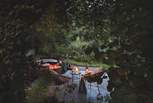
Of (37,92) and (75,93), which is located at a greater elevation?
(37,92)

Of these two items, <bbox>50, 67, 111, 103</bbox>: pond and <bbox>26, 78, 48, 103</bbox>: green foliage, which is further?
<bbox>50, 67, 111, 103</bbox>: pond

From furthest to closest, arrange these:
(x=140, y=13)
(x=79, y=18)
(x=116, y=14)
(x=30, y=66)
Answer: (x=79, y=18) → (x=30, y=66) → (x=116, y=14) → (x=140, y=13)

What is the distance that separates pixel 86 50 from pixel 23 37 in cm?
67

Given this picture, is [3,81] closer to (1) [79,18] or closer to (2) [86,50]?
(2) [86,50]

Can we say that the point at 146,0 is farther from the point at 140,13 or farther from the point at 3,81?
the point at 3,81

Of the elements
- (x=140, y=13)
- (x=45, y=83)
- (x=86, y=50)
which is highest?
(x=140, y=13)

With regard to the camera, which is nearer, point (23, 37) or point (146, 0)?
point (146, 0)

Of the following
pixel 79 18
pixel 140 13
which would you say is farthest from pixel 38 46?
pixel 79 18

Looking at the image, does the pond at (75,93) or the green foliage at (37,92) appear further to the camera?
the pond at (75,93)

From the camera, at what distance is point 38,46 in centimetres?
391

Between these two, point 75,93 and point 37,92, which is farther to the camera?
point 75,93

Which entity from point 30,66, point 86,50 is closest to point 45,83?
point 30,66

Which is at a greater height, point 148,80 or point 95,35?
point 95,35

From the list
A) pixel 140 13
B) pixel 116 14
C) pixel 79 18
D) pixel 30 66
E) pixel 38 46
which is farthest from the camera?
pixel 79 18
